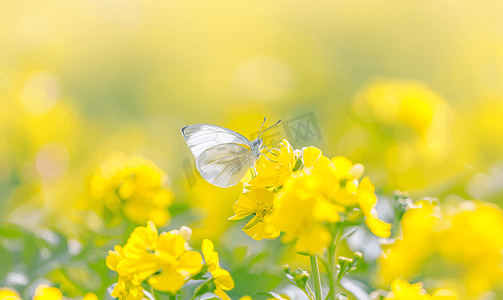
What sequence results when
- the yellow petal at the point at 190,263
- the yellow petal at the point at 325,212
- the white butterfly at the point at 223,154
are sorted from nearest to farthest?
1. the yellow petal at the point at 325,212
2. the yellow petal at the point at 190,263
3. the white butterfly at the point at 223,154

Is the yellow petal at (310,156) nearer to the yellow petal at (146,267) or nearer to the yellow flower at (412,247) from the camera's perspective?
the yellow flower at (412,247)

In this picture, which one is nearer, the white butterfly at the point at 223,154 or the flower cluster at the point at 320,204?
the flower cluster at the point at 320,204

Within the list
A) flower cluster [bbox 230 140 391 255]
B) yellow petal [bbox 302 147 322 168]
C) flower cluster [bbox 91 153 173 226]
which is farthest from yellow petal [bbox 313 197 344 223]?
flower cluster [bbox 91 153 173 226]

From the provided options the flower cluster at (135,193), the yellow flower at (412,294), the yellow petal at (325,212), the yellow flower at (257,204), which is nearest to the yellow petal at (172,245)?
the yellow flower at (257,204)

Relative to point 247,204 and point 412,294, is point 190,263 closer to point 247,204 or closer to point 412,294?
point 247,204

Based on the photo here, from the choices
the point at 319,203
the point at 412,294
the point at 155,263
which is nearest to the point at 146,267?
the point at 155,263

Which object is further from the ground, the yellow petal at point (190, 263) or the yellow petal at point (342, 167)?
the yellow petal at point (342, 167)

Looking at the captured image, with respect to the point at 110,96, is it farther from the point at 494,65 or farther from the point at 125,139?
the point at 494,65
